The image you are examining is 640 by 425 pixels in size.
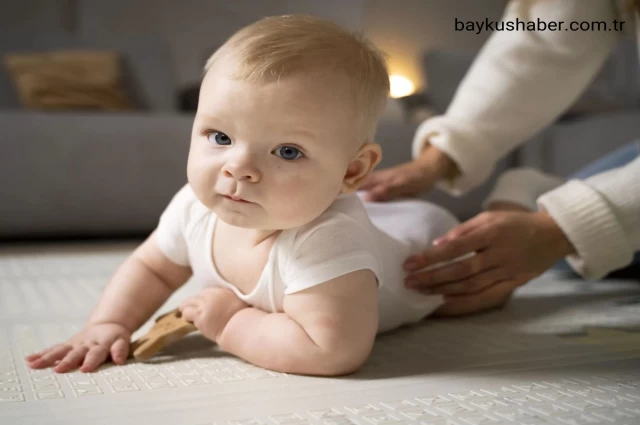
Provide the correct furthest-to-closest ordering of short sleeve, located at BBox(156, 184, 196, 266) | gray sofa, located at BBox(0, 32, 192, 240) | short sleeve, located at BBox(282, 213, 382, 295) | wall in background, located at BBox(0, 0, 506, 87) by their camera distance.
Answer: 1. wall in background, located at BBox(0, 0, 506, 87)
2. gray sofa, located at BBox(0, 32, 192, 240)
3. short sleeve, located at BBox(156, 184, 196, 266)
4. short sleeve, located at BBox(282, 213, 382, 295)

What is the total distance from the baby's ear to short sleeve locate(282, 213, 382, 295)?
0.10 feet

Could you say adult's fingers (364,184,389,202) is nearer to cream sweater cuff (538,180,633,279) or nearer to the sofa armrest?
cream sweater cuff (538,180,633,279)

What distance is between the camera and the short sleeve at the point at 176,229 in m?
0.73

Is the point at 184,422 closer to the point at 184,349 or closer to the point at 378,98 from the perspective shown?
the point at 184,349

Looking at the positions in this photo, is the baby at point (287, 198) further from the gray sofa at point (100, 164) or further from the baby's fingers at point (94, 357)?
the gray sofa at point (100, 164)

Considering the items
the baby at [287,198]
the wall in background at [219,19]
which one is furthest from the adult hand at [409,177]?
the wall in background at [219,19]

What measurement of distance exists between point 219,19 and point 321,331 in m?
A: 2.52

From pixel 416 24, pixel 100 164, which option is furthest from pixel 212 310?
pixel 416 24

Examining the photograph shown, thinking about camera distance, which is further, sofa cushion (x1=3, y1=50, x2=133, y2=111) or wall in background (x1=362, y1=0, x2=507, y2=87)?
wall in background (x1=362, y1=0, x2=507, y2=87)

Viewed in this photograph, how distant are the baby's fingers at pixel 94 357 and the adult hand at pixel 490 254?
13.2 inches

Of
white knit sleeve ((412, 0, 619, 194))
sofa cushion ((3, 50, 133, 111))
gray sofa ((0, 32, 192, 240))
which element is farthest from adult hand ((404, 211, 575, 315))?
sofa cushion ((3, 50, 133, 111))

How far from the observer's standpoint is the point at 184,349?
0.70 metres

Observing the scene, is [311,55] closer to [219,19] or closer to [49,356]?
[49,356]

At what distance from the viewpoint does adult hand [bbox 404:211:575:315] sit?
78 centimetres
